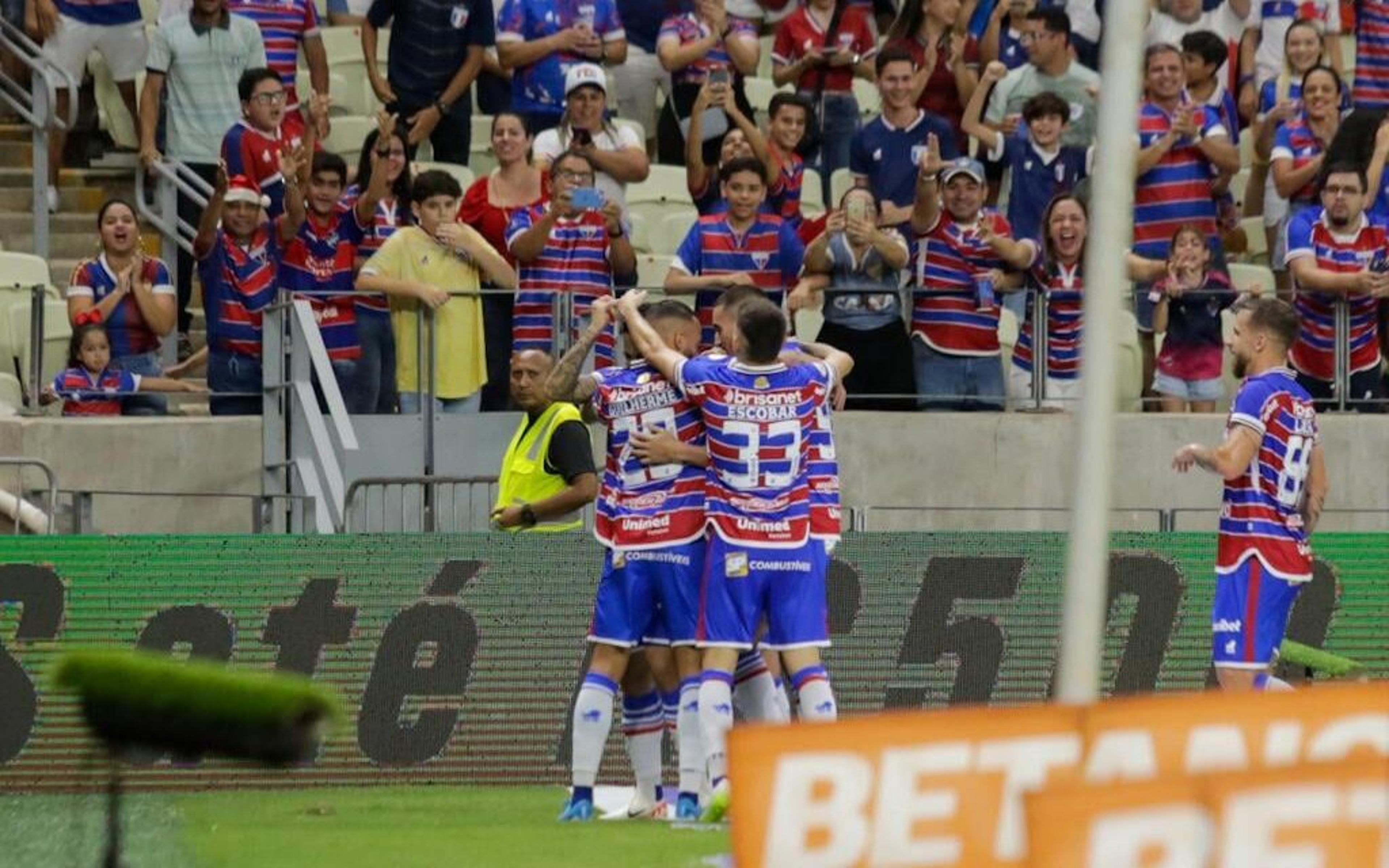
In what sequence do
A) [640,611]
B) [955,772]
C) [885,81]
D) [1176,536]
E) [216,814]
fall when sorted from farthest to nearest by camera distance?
[885,81], [1176,536], [216,814], [640,611], [955,772]

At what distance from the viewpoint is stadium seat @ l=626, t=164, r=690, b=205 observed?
19.8 meters

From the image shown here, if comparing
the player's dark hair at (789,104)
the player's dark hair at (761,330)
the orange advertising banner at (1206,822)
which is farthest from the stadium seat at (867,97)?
the orange advertising banner at (1206,822)

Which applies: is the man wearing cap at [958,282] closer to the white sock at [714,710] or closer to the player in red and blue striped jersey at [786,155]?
the player in red and blue striped jersey at [786,155]

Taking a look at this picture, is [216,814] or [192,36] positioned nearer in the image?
[216,814]

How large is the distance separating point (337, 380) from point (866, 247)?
10.4ft

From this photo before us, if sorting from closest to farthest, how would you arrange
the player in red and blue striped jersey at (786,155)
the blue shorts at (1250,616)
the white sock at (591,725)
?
the white sock at (591,725)
the blue shorts at (1250,616)
the player in red and blue striped jersey at (786,155)

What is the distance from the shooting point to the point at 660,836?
1217cm

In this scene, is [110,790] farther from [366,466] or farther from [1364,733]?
[366,466]

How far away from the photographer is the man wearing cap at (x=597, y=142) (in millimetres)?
18266

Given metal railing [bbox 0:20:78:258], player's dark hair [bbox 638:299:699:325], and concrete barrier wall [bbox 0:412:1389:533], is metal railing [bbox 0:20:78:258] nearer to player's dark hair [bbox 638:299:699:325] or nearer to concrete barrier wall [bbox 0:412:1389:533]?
concrete barrier wall [bbox 0:412:1389:533]

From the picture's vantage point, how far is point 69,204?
20.3 m

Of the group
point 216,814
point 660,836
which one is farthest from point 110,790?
point 216,814

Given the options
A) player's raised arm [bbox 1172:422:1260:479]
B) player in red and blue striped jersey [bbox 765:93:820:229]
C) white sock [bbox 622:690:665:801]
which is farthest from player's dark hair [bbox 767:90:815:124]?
player's raised arm [bbox 1172:422:1260:479]

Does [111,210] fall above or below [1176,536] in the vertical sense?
above
